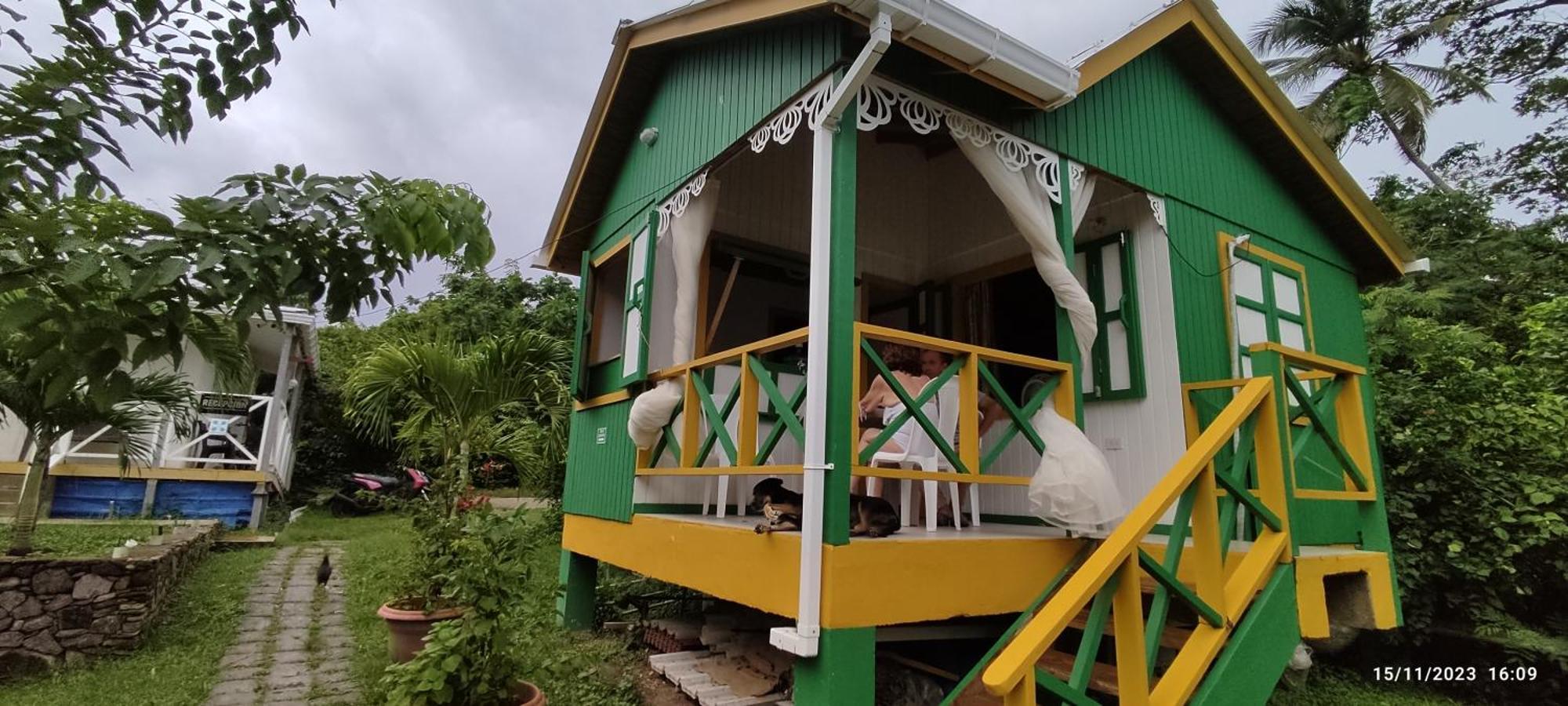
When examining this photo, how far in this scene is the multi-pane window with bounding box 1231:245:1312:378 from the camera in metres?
5.18

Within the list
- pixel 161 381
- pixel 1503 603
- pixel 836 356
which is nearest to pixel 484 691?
pixel 836 356

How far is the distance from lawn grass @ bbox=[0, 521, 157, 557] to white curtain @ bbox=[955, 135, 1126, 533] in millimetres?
7137

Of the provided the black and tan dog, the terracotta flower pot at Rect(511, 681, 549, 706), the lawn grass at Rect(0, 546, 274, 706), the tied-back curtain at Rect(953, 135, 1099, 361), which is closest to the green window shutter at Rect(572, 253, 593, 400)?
the terracotta flower pot at Rect(511, 681, 549, 706)

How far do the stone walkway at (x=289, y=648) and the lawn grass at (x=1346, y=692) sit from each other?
634 centimetres

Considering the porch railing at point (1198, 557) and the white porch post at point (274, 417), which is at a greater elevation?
the white porch post at point (274, 417)

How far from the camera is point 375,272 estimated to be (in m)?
1.78

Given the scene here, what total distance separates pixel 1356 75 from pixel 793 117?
723 inches

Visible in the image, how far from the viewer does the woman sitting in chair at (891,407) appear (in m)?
4.21

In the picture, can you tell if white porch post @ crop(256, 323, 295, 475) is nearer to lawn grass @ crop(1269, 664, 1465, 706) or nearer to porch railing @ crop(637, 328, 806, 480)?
porch railing @ crop(637, 328, 806, 480)

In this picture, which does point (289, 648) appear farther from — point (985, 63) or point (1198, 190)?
point (1198, 190)

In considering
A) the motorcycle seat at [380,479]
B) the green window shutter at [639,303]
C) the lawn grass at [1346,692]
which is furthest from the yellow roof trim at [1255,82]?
the motorcycle seat at [380,479]

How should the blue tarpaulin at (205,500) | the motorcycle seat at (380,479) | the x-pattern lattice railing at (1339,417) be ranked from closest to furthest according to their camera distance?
the x-pattern lattice railing at (1339,417)
the blue tarpaulin at (205,500)
the motorcycle seat at (380,479)

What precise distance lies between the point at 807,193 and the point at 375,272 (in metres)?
4.74

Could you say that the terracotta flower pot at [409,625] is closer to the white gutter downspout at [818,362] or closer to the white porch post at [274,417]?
the white gutter downspout at [818,362]
